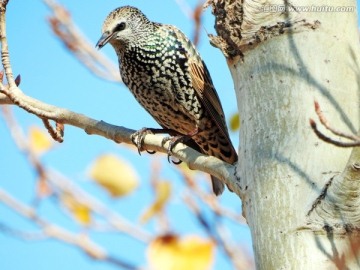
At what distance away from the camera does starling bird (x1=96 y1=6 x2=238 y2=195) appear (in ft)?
14.0

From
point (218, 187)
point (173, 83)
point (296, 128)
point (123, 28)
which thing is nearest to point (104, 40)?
point (123, 28)

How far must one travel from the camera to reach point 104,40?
4.32m

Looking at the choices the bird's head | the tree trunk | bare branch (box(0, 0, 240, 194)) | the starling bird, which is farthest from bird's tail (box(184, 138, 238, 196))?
the tree trunk

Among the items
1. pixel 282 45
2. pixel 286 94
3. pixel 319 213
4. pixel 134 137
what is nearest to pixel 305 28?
pixel 282 45

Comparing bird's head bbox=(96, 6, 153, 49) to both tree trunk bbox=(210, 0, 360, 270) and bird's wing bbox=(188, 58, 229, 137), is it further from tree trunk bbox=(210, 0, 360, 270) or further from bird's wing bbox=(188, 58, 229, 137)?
tree trunk bbox=(210, 0, 360, 270)

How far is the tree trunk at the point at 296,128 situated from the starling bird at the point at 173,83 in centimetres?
169

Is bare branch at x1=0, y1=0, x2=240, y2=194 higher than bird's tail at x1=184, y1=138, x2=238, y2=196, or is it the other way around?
bird's tail at x1=184, y1=138, x2=238, y2=196

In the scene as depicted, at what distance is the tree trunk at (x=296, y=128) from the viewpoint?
196 centimetres

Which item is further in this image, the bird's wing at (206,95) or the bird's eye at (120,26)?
the bird's eye at (120,26)

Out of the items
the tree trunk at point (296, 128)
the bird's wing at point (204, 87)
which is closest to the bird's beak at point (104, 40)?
the bird's wing at point (204, 87)

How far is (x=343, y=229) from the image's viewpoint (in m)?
1.95

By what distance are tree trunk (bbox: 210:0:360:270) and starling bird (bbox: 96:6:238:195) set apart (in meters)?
1.69

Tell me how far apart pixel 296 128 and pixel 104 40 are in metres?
2.37

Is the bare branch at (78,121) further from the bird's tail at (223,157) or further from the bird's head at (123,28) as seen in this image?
the bird's head at (123,28)
